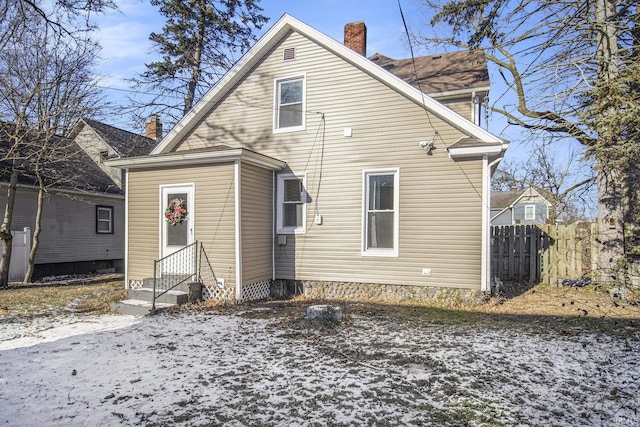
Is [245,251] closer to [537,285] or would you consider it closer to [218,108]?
[218,108]

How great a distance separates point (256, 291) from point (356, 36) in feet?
26.7

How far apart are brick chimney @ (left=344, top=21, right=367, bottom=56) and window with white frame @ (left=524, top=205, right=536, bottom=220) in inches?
1186

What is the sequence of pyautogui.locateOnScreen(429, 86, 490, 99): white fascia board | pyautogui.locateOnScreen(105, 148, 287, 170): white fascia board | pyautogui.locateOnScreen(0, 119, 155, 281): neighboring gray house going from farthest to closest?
1. pyautogui.locateOnScreen(0, 119, 155, 281): neighboring gray house
2. pyautogui.locateOnScreen(429, 86, 490, 99): white fascia board
3. pyautogui.locateOnScreen(105, 148, 287, 170): white fascia board

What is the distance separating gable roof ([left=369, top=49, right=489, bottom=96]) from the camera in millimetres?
9938

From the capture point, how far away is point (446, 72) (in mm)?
11117

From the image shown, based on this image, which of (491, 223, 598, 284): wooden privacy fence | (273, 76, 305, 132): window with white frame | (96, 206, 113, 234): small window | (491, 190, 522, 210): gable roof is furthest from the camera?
(491, 190, 522, 210): gable roof

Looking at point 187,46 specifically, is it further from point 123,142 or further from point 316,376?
point 316,376

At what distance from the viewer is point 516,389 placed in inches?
155

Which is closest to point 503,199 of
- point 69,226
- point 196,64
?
point 196,64

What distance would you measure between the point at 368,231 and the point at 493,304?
313 centimetres

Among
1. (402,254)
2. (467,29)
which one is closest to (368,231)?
(402,254)

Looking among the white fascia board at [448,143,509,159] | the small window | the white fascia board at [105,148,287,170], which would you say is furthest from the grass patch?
the white fascia board at [448,143,509,159]

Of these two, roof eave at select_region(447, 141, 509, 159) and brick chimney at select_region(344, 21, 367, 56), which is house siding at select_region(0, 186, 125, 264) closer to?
brick chimney at select_region(344, 21, 367, 56)

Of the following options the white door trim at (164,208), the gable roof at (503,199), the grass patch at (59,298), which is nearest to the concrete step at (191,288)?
the white door trim at (164,208)
